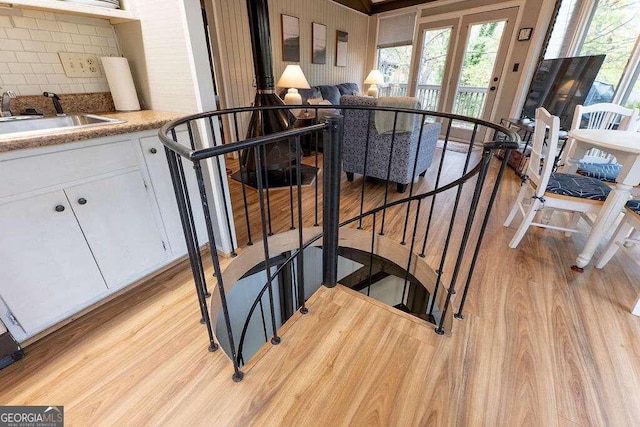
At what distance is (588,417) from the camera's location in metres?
0.97

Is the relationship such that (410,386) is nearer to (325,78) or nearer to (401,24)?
(325,78)

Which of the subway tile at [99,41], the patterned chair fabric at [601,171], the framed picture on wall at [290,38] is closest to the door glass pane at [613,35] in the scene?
the patterned chair fabric at [601,171]

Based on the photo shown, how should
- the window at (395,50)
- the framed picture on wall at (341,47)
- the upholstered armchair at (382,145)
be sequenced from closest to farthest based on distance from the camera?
1. the upholstered armchair at (382,145)
2. the framed picture on wall at (341,47)
3. the window at (395,50)

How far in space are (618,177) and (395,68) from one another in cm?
505

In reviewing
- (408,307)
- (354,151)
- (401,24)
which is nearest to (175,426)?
(408,307)

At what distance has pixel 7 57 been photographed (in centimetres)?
137

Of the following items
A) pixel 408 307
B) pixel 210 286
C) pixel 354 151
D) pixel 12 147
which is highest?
pixel 12 147

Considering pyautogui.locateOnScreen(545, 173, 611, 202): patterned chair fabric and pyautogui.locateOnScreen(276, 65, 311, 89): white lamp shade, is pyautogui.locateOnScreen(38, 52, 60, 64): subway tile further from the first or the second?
pyautogui.locateOnScreen(545, 173, 611, 202): patterned chair fabric

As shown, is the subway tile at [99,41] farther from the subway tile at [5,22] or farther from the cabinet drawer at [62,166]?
the cabinet drawer at [62,166]

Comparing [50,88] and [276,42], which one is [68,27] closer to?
[50,88]

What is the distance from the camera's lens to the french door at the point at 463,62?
14.0 ft

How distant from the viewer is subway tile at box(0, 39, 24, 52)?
4.40 ft

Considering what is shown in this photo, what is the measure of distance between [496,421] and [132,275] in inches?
70.0

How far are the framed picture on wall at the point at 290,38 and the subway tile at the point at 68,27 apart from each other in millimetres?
3036
